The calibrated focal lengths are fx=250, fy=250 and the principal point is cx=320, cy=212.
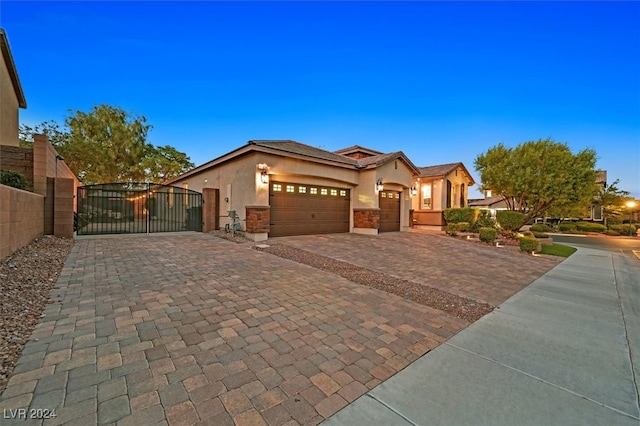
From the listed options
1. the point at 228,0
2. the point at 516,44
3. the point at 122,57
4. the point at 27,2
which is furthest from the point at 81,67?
the point at 516,44

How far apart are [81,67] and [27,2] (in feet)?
26.5

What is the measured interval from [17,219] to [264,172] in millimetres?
6610

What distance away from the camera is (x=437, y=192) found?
21.0 metres

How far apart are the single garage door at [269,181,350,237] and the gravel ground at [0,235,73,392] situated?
6.76m

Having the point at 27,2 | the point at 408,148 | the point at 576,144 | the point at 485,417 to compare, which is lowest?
the point at 485,417

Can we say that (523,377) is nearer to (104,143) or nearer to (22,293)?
(22,293)

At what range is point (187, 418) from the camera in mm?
1692

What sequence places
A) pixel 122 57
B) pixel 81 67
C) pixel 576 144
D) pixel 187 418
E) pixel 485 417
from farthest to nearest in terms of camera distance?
pixel 576 144 → pixel 81 67 → pixel 122 57 → pixel 485 417 → pixel 187 418

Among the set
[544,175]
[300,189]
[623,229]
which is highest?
[544,175]

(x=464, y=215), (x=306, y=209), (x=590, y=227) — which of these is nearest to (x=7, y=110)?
(x=306, y=209)

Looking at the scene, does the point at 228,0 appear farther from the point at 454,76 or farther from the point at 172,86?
the point at 454,76

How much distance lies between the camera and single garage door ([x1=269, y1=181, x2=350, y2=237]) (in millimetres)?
11125

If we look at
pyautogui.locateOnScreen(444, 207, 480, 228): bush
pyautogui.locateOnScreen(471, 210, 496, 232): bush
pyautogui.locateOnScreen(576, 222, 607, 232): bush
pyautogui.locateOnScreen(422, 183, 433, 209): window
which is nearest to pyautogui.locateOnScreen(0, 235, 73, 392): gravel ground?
pyautogui.locateOnScreen(471, 210, 496, 232): bush

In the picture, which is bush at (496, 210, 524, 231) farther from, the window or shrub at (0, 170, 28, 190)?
shrub at (0, 170, 28, 190)
